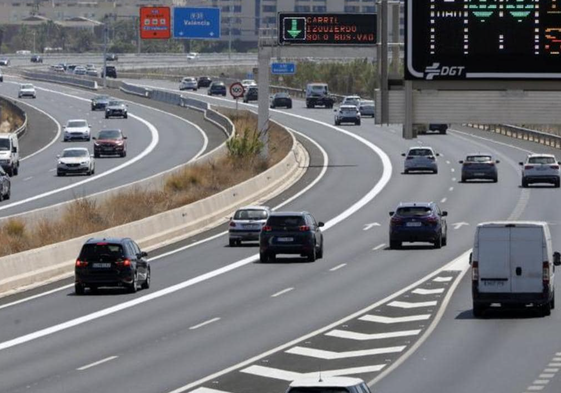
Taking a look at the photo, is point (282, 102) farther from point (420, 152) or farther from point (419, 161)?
point (419, 161)

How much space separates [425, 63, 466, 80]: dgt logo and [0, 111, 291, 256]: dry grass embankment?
2609 cm

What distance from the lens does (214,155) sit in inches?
3273

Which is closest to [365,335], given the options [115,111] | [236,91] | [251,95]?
[236,91]

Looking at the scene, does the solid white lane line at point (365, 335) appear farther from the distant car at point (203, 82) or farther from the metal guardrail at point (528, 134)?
the distant car at point (203, 82)

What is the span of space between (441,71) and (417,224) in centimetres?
3097

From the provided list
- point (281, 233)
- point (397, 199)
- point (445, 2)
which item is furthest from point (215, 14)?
point (445, 2)

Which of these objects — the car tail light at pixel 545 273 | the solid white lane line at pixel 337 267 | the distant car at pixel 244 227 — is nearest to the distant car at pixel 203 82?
the distant car at pixel 244 227

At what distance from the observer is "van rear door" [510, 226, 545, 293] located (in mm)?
37688

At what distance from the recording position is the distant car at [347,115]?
12144 centimetres

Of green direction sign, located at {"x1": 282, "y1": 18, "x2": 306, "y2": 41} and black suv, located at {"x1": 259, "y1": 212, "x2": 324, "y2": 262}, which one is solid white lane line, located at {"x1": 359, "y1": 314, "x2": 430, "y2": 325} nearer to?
black suv, located at {"x1": 259, "y1": 212, "x2": 324, "y2": 262}

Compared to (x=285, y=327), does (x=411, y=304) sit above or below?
below

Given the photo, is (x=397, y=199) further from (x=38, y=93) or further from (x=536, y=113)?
(x=38, y=93)

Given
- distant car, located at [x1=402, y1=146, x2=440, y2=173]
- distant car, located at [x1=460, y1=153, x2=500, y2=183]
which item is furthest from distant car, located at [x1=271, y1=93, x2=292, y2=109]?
distant car, located at [x1=460, y1=153, x2=500, y2=183]

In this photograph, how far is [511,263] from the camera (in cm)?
3775
